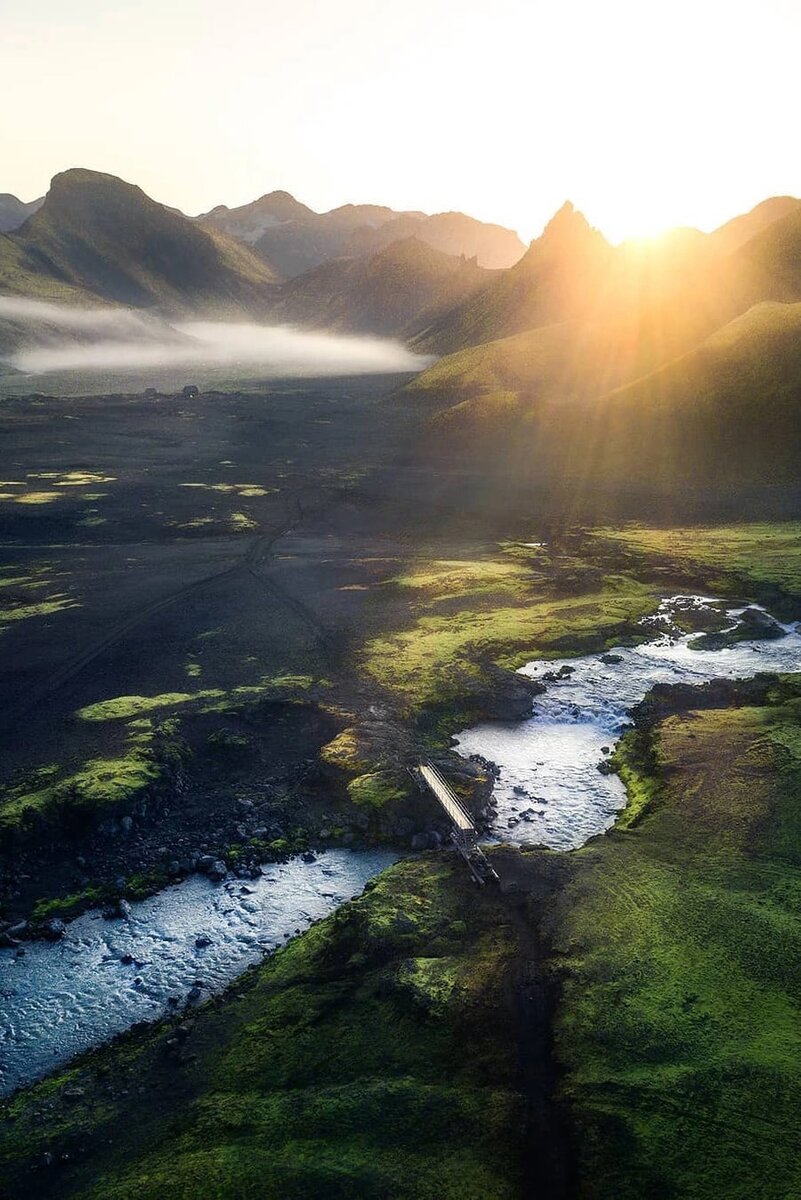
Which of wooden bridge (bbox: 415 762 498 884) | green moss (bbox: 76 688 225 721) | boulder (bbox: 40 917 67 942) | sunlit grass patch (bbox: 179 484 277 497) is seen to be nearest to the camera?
boulder (bbox: 40 917 67 942)

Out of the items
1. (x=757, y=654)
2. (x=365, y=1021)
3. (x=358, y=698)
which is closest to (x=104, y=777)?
(x=358, y=698)

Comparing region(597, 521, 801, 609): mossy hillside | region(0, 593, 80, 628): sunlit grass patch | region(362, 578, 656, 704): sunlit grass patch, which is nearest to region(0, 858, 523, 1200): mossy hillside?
region(362, 578, 656, 704): sunlit grass patch

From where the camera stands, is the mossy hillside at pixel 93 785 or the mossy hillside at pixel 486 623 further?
the mossy hillside at pixel 486 623

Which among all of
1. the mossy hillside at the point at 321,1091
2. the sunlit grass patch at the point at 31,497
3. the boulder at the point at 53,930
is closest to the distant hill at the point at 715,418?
the sunlit grass patch at the point at 31,497

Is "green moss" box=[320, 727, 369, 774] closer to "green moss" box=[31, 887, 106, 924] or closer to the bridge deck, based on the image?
the bridge deck

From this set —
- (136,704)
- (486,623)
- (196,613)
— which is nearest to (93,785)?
(136,704)

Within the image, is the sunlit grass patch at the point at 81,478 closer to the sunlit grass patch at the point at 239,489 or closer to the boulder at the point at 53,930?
the sunlit grass patch at the point at 239,489
